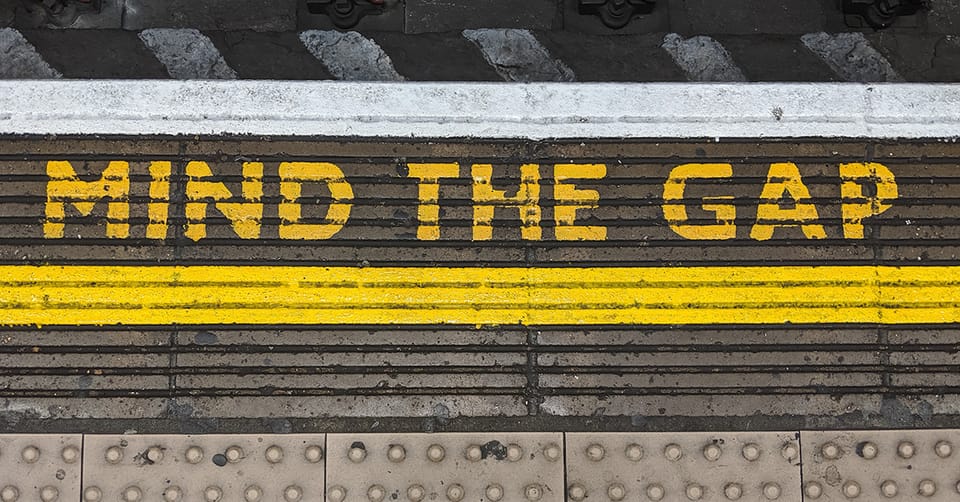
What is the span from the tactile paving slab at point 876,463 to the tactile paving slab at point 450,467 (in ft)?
3.49

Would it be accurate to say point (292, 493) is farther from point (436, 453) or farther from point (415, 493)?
point (436, 453)

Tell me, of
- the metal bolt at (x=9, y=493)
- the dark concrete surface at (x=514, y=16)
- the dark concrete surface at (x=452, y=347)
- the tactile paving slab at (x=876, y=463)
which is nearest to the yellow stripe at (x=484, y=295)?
the dark concrete surface at (x=452, y=347)

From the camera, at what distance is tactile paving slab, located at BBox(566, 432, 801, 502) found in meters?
3.02

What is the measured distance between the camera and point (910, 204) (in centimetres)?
309

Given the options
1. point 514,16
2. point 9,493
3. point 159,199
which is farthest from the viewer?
point 514,16

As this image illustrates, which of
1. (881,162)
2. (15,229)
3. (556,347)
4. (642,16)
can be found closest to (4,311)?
(15,229)

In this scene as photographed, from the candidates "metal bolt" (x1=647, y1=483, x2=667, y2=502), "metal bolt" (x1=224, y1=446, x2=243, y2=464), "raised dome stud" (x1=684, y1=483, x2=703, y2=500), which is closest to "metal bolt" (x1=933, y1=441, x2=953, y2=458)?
"raised dome stud" (x1=684, y1=483, x2=703, y2=500)

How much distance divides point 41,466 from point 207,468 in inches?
26.4

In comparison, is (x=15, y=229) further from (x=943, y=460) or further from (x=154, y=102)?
(x=943, y=460)

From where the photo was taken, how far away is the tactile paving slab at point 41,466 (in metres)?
2.98

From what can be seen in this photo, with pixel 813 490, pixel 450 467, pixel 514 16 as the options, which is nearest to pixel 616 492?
pixel 450 467

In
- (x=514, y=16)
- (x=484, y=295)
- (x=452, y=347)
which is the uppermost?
(x=514, y=16)

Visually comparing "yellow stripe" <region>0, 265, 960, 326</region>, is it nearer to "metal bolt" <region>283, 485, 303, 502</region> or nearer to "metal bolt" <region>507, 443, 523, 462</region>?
"metal bolt" <region>507, 443, 523, 462</region>

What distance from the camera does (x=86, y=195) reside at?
10.0 feet
